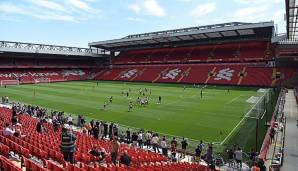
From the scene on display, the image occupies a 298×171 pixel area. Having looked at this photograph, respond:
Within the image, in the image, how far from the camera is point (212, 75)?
61.8 metres

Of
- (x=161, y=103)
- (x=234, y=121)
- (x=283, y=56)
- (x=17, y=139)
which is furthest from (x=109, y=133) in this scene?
(x=283, y=56)

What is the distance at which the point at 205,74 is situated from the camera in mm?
63281

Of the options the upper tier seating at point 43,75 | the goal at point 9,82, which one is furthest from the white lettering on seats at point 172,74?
the goal at point 9,82

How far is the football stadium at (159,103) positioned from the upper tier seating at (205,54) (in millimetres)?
267

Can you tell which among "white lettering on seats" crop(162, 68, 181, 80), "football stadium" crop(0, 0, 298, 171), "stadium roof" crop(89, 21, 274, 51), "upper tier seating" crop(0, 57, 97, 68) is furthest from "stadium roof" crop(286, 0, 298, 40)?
"upper tier seating" crop(0, 57, 97, 68)

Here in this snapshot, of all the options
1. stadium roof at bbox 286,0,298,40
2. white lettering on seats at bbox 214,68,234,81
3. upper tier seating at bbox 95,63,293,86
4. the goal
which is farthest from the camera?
the goal

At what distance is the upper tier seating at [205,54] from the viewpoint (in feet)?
210

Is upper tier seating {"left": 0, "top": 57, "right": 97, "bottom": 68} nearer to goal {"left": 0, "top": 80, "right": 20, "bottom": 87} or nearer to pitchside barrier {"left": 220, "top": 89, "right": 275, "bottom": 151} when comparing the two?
goal {"left": 0, "top": 80, "right": 20, "bottom": 87}

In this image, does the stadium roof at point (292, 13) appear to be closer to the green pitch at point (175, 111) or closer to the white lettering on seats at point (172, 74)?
the green pitch at point (175, 111)

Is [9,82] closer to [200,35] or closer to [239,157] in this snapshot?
[200,35]

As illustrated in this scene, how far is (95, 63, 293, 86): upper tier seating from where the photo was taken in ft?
182

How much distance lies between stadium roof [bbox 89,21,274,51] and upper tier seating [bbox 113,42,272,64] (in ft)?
6.75

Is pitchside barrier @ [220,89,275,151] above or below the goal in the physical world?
below

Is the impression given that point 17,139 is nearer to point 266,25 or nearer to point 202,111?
point 202,111
